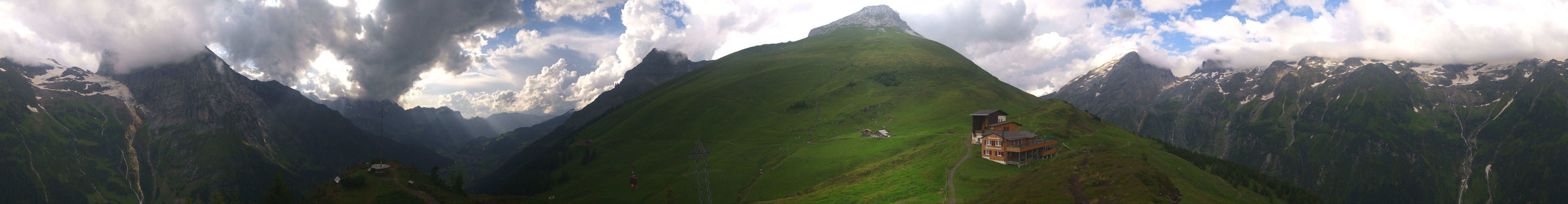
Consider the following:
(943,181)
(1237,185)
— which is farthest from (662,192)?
(1237,185)

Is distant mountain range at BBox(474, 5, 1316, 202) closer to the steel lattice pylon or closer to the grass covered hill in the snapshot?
the grass covered hill

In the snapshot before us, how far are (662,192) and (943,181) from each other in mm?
75366

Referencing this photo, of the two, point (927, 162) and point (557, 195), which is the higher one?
point (927, 162)

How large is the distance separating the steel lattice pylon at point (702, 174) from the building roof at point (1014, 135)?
140ft

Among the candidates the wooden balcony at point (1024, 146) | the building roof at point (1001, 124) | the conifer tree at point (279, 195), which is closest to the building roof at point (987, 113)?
the building roof at point (1001, 124)

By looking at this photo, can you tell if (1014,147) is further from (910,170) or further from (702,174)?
(702,174)

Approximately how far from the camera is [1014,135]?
286ft

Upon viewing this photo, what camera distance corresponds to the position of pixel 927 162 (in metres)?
94.8

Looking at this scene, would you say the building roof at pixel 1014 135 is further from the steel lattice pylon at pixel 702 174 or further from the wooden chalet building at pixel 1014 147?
the steel lattice pylon at pixel 702 174

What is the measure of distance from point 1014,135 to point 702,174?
264 ft

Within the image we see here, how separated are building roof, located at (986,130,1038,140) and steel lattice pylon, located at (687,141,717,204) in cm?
4272

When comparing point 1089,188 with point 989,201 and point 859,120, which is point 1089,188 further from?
point 859,120

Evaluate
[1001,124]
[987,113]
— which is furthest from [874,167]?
[987,113]

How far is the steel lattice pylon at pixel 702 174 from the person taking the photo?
216ft
